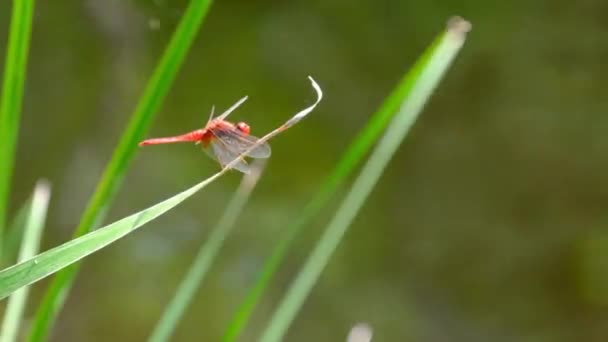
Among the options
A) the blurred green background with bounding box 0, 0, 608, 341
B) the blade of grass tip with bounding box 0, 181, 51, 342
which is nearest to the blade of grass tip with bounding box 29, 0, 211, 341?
the blade of grass tip with bounding box 0, 181, 51, 342

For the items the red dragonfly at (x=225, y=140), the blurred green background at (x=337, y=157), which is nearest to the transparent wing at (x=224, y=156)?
the red dragonfly at (x=225, y=140)

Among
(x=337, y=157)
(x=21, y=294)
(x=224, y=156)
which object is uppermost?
(x=224, y=156)

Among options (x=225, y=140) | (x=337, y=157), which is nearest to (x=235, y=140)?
(x=225, y=140)

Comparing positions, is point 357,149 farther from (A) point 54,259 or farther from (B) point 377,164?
(A) point 54,259

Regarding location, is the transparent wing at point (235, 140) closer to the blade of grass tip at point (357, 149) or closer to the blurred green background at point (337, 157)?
the blade of grass tip at point (357, 149)

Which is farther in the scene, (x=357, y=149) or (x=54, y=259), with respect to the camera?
(x=357, y=149)

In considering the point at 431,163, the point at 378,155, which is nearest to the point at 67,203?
the point at 431,163
